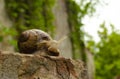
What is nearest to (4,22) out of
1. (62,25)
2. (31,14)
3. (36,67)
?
(31,14)

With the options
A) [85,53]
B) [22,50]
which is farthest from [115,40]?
[22,50]

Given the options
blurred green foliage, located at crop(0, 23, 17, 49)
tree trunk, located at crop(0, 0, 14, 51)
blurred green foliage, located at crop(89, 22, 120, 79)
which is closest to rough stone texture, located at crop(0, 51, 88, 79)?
blurred green foliage, located at crop(0, 23, 17, 49)

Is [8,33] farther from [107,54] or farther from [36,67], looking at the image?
[107,54]

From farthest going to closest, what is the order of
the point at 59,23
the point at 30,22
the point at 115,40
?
the point at 115,40
the point at 59,23
the point at 30,22

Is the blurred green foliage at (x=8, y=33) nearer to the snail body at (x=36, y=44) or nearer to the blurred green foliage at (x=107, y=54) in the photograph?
the snail body at (x=36, y=44)

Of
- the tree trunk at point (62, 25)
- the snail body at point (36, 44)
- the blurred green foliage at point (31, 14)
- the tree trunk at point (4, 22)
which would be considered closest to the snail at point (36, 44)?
the snail body at point (36, 44)

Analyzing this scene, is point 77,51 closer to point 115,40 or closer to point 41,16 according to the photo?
point 41,16
